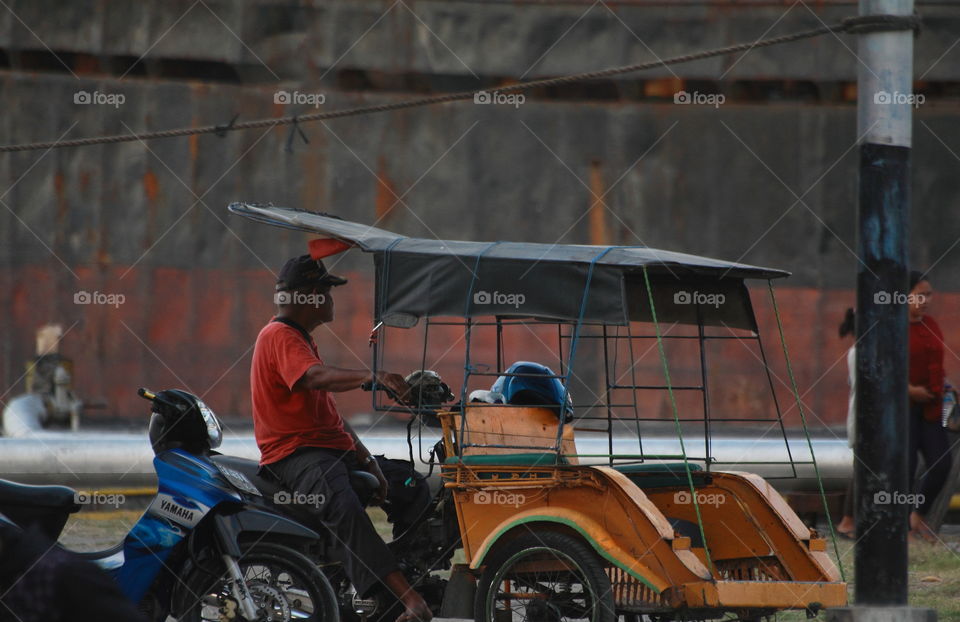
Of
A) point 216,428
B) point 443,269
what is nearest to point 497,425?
point 443,269

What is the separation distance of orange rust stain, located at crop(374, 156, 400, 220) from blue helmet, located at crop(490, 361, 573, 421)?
9.12 m

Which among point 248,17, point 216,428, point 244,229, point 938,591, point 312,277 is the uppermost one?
point 248,17

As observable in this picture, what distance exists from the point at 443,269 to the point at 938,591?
3.91 m

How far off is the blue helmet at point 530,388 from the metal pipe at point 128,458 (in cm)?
407

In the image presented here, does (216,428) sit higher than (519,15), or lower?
lower

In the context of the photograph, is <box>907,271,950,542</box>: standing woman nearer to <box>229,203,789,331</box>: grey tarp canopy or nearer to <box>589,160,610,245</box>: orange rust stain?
<box>229,203,789,331</box>: grey tarp canopy

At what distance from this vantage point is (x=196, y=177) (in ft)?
49.6

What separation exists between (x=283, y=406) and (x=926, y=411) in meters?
5.28

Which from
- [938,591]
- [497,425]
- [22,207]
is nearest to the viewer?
[497,425]

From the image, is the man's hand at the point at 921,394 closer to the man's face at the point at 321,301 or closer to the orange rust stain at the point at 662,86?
the man's face at the point at 321,301

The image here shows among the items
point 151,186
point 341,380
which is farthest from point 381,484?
point 151,186

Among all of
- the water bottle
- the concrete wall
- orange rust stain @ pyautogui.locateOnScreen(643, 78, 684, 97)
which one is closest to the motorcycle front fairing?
the water bottle

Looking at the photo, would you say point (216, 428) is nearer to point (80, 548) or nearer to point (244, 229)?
point (80, 548)

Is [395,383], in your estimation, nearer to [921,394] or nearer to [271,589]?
[271,589]
